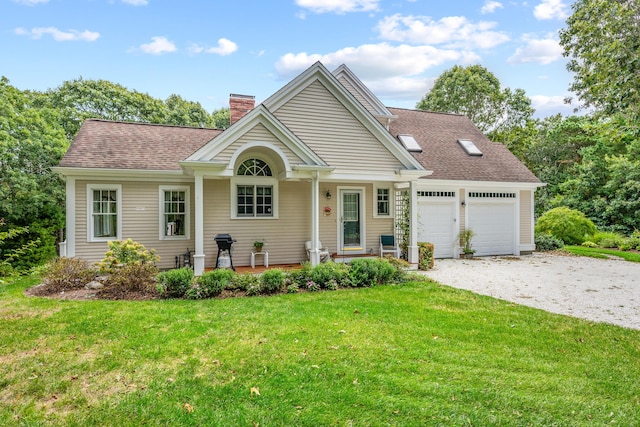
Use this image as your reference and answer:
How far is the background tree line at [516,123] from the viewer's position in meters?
7.96

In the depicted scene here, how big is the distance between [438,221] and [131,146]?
1102 centimetres

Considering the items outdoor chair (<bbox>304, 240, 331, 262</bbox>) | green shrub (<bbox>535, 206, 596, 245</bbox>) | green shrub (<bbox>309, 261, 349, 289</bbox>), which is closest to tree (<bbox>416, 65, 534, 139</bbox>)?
green shrub (<bbox>535, 206, 596, 245</bbox>)

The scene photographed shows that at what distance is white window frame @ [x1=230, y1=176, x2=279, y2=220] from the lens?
35.0ft

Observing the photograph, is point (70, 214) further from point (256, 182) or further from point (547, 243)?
point (547, 243)

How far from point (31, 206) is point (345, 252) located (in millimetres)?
10651

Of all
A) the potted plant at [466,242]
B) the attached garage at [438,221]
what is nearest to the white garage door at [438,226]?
the attached garage at [438,221]

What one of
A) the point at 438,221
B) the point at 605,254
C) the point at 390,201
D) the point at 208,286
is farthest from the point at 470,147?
the point at 208,286

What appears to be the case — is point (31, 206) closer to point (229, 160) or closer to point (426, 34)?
point (229, 160)

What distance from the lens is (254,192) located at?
10938 mm

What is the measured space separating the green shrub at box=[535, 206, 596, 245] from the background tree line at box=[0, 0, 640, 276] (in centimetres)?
355

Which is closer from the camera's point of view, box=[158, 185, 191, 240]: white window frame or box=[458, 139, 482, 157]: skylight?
box=[158, 185, 191, 240]: white window frame

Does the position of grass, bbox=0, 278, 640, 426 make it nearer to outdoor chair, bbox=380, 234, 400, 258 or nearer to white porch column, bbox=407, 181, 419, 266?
white porch column, bbox=407, 181, 419, 266

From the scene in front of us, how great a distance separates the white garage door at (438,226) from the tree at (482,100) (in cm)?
1766

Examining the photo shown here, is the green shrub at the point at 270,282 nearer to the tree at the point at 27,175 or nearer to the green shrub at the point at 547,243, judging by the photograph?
the tree at the point at 27,175
